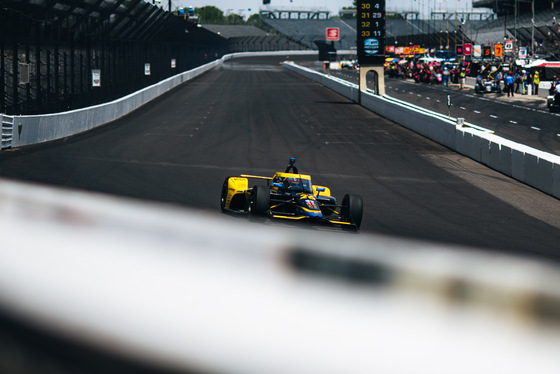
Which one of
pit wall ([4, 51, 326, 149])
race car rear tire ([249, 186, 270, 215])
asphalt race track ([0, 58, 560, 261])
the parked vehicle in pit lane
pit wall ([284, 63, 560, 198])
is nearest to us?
race car rear tire ([249, 186, 270, 215])

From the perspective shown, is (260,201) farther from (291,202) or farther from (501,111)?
(501,111)

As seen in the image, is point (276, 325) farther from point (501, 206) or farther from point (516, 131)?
point (516, 131)

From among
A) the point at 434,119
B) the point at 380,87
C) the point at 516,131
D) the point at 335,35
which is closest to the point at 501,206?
the point at 434,119

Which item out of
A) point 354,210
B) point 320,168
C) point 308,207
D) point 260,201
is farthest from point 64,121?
point 354,210

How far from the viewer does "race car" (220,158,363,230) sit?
1212 centimetres

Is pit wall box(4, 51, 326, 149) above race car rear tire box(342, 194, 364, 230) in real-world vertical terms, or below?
above

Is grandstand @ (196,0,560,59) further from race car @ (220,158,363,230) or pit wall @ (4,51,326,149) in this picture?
race car @ (220,158,363,230)

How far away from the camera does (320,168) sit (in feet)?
69.6

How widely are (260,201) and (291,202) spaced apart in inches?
32.1

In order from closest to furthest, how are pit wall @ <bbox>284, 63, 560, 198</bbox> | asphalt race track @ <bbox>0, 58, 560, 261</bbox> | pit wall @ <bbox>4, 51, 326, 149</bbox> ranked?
asphalt race track @ <bbox>0, 58, 560, 261</bbox> < pit wall @ <bbox>284, 63, 560, 198</bbox> < pit wall @ <bbox>4, 51, 326, 149</bbox>

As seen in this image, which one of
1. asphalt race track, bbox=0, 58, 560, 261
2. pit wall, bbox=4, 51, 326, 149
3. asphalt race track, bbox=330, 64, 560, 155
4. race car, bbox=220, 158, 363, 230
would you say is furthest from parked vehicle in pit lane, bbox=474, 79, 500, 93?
race car, bbox=220, 158, 363, 230

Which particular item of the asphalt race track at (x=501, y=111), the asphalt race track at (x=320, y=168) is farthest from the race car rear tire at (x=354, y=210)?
the asphalt race track at (x=501, y=111)

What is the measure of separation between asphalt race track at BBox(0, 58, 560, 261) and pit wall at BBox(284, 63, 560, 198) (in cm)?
34

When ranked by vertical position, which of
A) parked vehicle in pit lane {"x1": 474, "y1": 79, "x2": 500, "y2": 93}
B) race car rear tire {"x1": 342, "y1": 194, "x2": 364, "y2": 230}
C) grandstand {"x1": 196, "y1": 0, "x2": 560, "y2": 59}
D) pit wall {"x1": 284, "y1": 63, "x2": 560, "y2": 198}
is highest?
grandstand {"x1": 196, "y1": 0, "x2": 560, "y2": 59}
